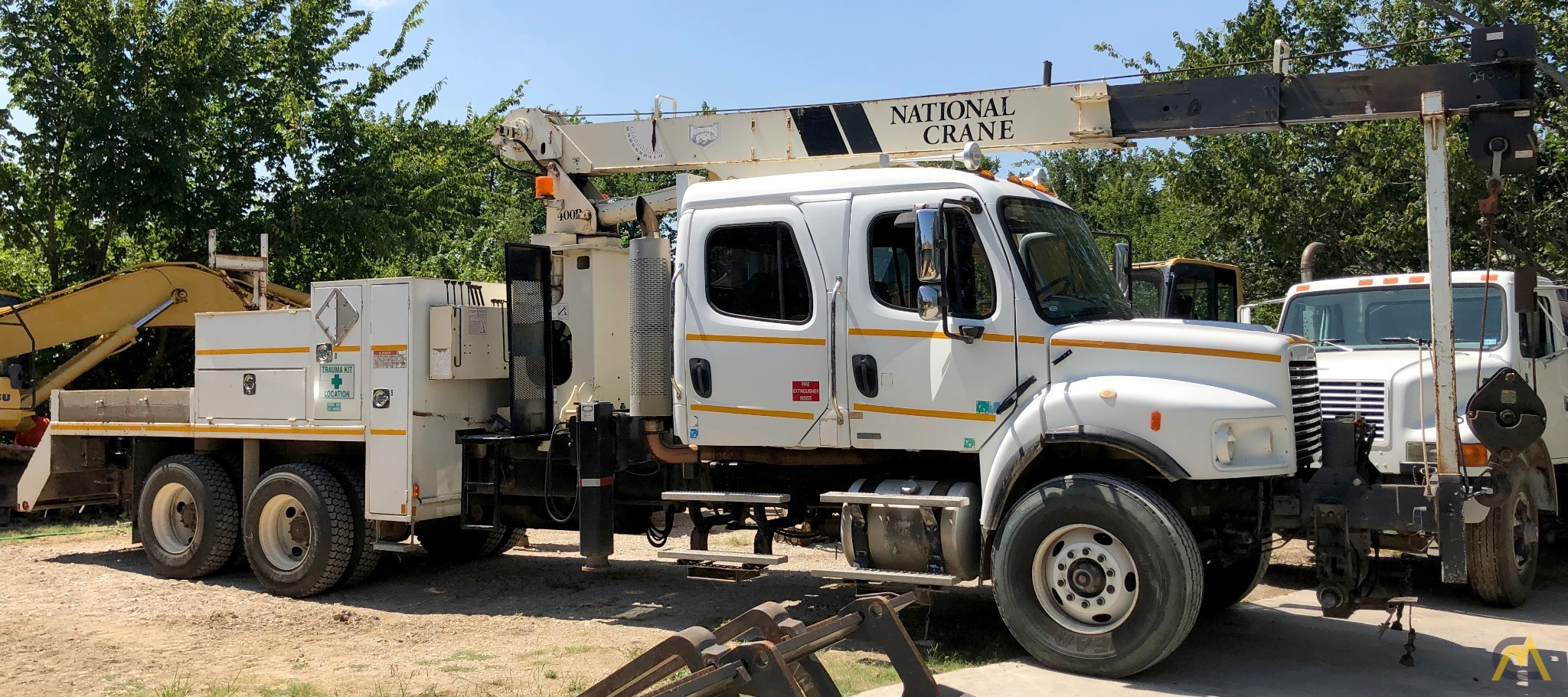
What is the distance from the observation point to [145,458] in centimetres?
1095

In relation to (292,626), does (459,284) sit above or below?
above

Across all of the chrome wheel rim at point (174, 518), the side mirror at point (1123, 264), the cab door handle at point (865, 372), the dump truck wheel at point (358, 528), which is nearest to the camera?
the cab door handle at point (865, 372)

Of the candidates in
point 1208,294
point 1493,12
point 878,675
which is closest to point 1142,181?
point 1493,12

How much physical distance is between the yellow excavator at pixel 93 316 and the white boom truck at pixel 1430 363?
34.8ft

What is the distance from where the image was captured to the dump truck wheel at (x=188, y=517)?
10.1 metres

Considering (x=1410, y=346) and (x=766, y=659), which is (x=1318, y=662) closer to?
(x=1410, y=346)

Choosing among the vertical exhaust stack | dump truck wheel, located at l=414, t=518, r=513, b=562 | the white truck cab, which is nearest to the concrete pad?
the white truck cab

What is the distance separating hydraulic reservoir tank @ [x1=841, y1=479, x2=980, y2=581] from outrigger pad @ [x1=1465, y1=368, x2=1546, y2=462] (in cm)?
276

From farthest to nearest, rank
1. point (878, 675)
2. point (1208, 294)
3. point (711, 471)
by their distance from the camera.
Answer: point (1208, 294)
point (711, 471)
point (878, 675)

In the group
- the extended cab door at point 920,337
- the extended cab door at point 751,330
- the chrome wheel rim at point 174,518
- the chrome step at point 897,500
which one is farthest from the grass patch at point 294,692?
the chrome wheel rim at point 174,518

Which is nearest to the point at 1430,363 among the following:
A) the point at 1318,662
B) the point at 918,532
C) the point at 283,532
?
the point at 1318,662

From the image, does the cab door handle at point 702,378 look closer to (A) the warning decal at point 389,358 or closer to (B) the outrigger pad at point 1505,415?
(A) the warning decal at point 389,358

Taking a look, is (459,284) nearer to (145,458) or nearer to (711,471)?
(711,471)

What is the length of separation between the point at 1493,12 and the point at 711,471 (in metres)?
12.5
